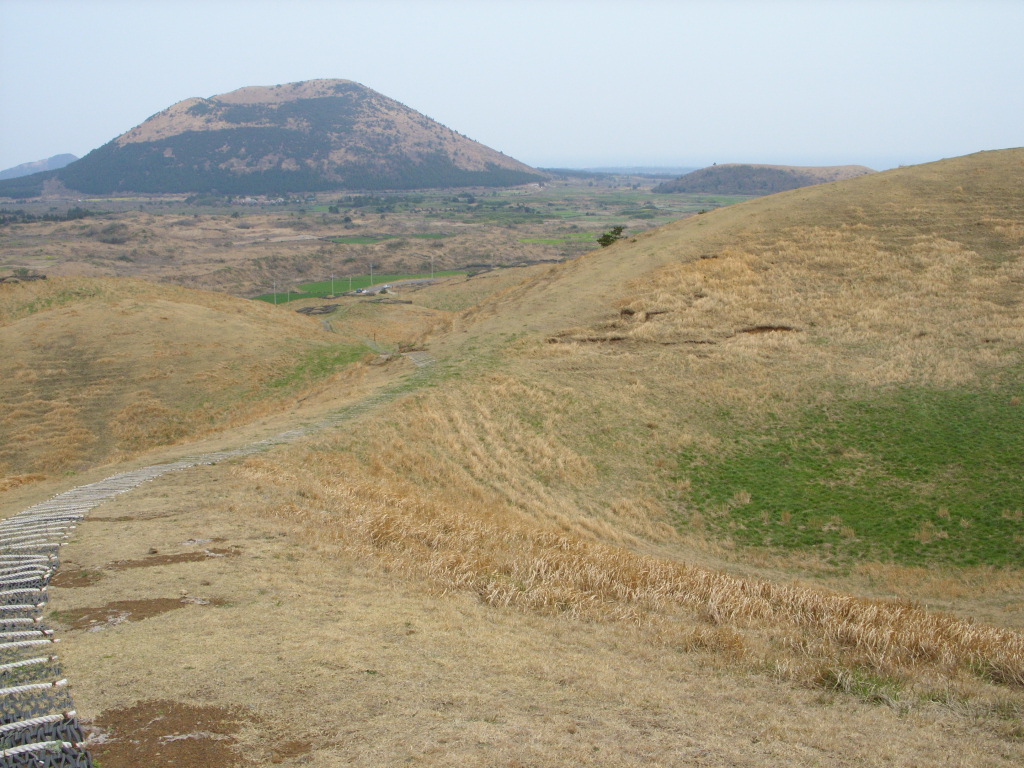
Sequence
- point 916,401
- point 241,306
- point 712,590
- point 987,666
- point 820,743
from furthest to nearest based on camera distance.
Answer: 1. point 241,306
2. point 916,401
3. point 712,590
4. point 987,666
5. point 820,743

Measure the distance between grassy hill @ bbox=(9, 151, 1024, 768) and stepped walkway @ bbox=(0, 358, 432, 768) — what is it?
389mm

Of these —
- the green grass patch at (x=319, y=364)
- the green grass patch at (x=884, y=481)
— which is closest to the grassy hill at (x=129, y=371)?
the green grass patch at (x=319, y=364)

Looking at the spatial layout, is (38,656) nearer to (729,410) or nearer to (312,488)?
(312,488)

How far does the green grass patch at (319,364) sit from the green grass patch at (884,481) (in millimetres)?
21968

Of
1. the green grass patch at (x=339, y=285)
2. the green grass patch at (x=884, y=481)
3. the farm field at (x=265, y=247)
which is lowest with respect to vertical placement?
the green grass patch at (x=884, y=481)

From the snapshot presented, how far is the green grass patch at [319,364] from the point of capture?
37281mm

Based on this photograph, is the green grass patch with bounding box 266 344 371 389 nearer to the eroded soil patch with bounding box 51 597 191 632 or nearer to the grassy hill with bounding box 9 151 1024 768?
the grassy hill with bounding box 9 151 1024 768

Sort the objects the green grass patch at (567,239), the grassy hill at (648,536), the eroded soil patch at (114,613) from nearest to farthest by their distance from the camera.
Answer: the grassy hill at (648,536), the eroded soil patch at (114,613), the green grass patch at (567,239)

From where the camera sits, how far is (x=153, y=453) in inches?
958

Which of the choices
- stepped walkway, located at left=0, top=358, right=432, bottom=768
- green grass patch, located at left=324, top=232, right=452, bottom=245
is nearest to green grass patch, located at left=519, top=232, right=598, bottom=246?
green grass patch, located at left=324, top=232, right=452, bottom=245

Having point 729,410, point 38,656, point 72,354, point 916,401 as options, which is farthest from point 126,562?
point 72,354

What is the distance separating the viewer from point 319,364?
131 feet

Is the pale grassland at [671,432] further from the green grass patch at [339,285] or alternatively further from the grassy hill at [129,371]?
the green grass patch at [339,285]

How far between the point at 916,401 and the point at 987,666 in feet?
A: 61.7
